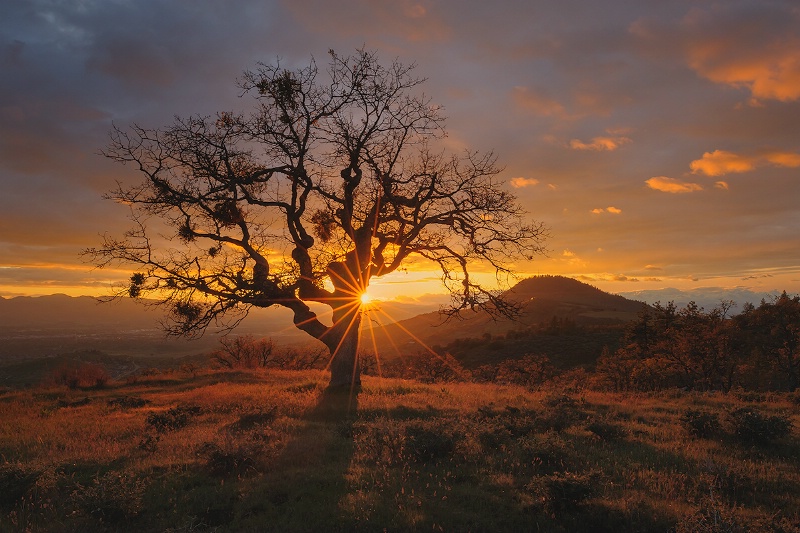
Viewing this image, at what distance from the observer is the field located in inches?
269

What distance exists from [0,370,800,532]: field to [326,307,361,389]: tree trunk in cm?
323

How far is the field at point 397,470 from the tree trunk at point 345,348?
323cm

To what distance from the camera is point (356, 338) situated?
64.4 feet

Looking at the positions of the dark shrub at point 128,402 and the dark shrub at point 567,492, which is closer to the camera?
the dark shrub at point 567,492

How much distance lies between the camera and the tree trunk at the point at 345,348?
19.4m

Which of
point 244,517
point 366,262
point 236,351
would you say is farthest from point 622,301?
point 244,517

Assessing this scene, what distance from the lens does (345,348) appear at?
19.5 meters

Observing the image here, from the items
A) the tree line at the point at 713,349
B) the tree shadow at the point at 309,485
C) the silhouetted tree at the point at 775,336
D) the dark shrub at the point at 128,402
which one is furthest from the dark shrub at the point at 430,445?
the silhouetted tree at the point at 775,336

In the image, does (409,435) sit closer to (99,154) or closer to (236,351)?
(99,154)

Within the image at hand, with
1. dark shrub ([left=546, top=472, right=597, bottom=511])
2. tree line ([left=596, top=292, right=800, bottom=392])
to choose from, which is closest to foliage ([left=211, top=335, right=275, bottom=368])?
tree line ([left=596, top=292, right=800, bottom=392])

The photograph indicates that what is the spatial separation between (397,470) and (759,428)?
30.6 ft

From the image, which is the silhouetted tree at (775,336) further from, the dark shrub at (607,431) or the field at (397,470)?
the dark shrub at (607,431)

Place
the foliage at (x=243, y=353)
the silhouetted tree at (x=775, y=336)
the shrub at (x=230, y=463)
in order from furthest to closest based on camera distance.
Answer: the foliage at (x=243, y=353), the silhouetted tree at (x=775, y=336), the shrub at (x=230, y=463)

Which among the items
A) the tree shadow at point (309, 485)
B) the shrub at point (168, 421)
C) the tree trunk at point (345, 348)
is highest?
the tree trunk at point (345, 348)
